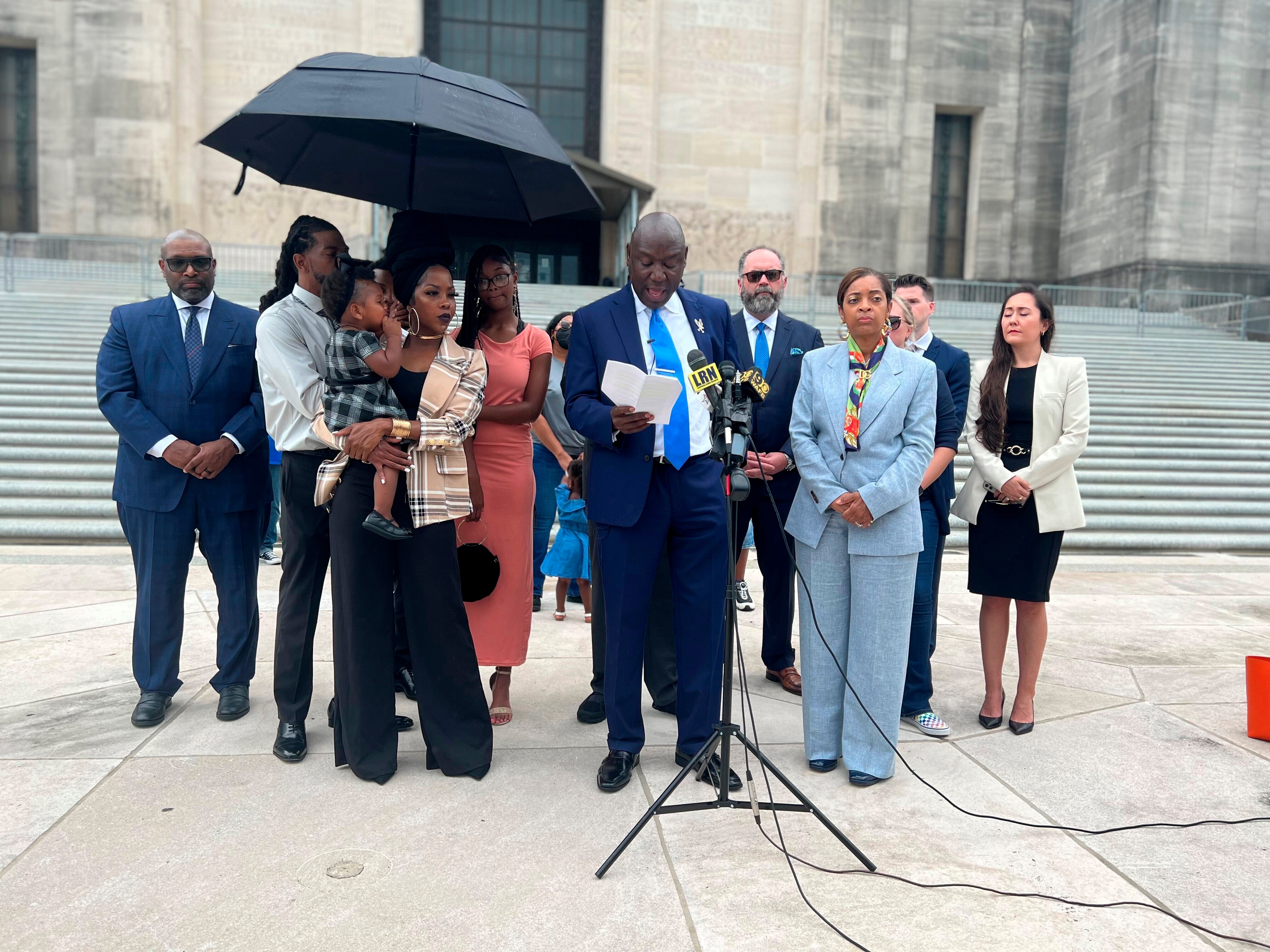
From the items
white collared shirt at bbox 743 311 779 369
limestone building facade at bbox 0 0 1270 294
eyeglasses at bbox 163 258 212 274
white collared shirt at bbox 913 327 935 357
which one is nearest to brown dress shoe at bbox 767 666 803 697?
white collared shirt at bbox 743 311 779 369

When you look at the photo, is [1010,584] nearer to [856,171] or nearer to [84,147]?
[856,171]

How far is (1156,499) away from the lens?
38.2 feet

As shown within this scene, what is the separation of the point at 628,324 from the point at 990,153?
30.0 metres

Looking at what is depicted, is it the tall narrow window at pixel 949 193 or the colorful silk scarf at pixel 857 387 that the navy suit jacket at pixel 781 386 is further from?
the tall narrow window at pixel 949 193

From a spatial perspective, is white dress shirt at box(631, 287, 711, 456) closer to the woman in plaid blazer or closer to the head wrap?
the woman in plaid blazer

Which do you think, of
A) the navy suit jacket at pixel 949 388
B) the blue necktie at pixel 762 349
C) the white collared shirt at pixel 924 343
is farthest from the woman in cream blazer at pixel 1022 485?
the blue necktie at pixel 762 349

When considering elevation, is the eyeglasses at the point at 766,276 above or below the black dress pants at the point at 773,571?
above

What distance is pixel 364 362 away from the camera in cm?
398

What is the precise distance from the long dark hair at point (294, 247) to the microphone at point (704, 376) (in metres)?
1.79

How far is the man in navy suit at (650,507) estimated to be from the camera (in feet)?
13.8

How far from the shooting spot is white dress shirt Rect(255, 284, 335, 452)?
4348 millimetres

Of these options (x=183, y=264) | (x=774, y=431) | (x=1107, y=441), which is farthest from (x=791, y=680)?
(x=1107, y=441)

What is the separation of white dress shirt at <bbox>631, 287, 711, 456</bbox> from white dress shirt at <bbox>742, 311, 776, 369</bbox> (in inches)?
50.6

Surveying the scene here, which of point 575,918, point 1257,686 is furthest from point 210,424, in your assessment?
point 1257,686
